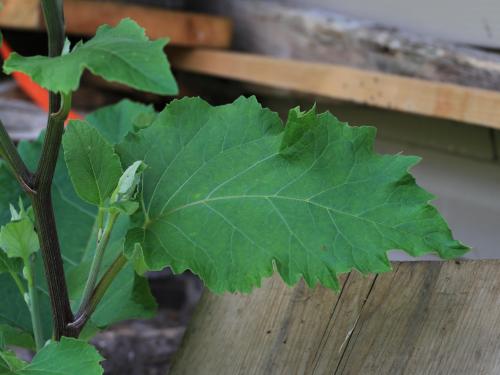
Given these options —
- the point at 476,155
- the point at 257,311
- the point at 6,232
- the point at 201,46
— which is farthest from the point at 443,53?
the point at 6,232

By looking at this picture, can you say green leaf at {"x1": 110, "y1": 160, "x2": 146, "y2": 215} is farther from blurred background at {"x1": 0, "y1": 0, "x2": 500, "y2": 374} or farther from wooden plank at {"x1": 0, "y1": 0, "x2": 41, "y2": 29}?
wooden plank at {"x1": 0, "y1": 0, "x2": 41, "y2": 29}

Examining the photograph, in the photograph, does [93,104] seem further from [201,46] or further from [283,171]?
[283,171]

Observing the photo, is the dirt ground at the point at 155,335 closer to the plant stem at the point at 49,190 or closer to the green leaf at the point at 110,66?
the plant stem at the point at 49,190

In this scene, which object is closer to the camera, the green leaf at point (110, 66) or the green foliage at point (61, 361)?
the green leaf at point (110, 66)

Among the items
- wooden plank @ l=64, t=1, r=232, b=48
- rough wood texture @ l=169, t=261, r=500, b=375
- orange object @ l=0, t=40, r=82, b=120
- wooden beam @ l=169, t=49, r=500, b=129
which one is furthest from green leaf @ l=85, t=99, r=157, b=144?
orange object @ l=0, t=40, r=82, b=120

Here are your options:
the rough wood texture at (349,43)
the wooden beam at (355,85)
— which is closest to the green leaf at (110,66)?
the wooden beam at (355,85)
